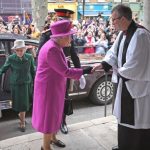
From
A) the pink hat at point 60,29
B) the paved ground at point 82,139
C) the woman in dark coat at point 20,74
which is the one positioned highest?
Result: the pink hat at point 60,29

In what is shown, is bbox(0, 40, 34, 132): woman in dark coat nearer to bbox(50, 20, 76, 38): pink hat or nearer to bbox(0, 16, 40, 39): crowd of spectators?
bbox(50, 20, 76, 38): pink hat

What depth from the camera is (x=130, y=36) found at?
351 cm

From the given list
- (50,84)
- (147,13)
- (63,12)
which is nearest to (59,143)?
(50,84)

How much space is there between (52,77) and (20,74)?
1.88m

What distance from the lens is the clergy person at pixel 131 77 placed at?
3455mm

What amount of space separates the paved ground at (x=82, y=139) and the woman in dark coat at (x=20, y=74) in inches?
37.0

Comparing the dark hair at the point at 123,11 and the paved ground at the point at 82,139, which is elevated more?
the dark hair at the point at 123,11

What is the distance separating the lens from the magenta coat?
346cm

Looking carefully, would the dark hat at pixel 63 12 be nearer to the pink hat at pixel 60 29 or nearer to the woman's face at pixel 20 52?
the pink hat at pixel 60 29

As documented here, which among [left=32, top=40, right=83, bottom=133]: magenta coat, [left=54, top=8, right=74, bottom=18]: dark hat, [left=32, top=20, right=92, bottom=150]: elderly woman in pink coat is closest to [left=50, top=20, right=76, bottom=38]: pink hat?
[left=32, top=20, right=92, bottom=150]: elderly woman in pink coat

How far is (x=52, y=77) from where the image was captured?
11.6 ft

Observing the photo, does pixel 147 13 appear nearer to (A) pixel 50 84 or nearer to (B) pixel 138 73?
(B) pixel 138 73

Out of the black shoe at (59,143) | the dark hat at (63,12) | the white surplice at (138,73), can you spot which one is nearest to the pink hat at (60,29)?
the white surplice at (138,73)

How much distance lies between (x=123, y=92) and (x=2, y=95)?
9.66 feet
